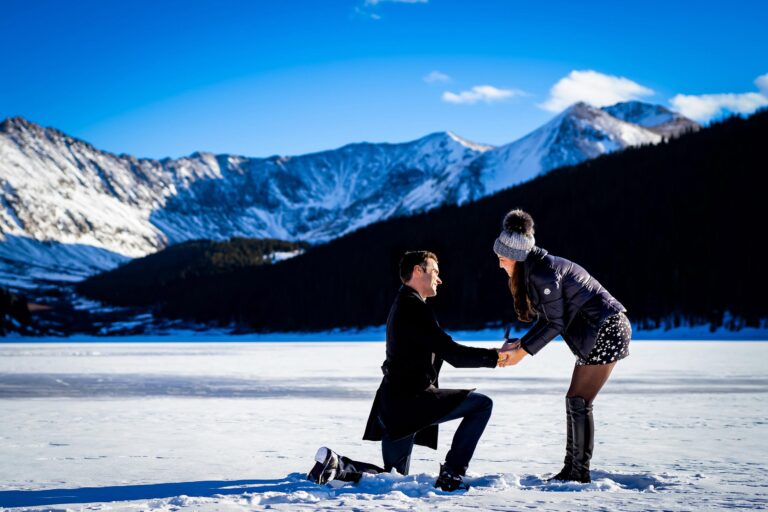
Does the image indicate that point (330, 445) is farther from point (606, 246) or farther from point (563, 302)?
point (606, 246)

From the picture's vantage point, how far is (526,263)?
300 inches

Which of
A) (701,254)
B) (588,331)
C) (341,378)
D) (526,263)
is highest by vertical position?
(701,254)

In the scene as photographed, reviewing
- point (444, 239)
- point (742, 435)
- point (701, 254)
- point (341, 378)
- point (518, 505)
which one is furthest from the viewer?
point (444, 239)

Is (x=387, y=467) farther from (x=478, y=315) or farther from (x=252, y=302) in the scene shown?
(x=252, y=302)

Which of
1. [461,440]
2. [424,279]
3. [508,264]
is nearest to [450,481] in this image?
[461,440]

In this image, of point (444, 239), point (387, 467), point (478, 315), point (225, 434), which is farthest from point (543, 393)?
point (444, 239)

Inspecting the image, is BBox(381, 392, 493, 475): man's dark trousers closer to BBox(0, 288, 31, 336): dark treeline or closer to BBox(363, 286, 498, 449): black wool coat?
BBox(363, 286, 498, 449): black wool coat

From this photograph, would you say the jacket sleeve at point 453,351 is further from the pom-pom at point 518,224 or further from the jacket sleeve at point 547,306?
the pom-pom at point 518,224

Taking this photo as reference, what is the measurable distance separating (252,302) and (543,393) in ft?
464

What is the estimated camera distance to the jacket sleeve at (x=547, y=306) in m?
7.41

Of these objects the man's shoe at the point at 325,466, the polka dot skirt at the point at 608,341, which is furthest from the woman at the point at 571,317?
the man's shoe at the point at 325,466

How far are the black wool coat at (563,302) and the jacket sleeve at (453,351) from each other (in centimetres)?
53

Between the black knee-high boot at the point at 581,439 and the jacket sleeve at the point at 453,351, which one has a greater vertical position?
the jacket sleeve at the point at 453,351

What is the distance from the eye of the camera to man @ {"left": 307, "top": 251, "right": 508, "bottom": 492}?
23.9 ft
